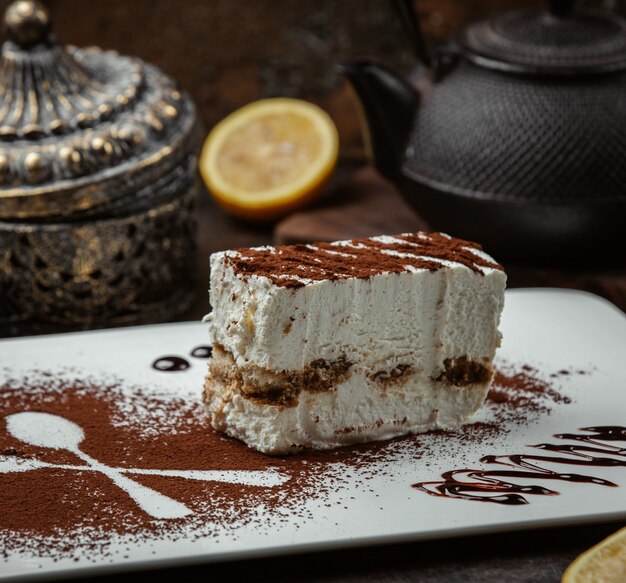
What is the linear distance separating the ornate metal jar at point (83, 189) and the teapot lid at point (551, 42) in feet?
2.80

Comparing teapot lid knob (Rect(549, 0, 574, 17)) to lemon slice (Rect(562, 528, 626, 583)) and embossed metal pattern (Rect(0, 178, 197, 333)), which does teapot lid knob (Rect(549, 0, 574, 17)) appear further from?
lemon slice (Rect(562, 528, 626, 583))

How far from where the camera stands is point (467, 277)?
2154 mm

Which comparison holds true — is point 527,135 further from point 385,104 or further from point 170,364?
point 170,364

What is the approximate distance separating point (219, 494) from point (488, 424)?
24.4 inches

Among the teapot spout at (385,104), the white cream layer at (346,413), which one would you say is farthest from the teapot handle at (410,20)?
the white cream layer at (346,413)

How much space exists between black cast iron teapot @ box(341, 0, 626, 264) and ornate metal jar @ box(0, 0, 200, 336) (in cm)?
60

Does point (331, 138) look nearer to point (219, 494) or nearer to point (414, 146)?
point (414, 146)

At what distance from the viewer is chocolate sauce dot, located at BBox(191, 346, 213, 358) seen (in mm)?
2508

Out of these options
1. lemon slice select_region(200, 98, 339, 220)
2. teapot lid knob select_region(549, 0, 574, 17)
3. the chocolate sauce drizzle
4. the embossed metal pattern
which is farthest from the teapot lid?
the chocolate sauce drizzle

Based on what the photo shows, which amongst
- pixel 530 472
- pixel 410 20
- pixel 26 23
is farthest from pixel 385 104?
pixel 530 472

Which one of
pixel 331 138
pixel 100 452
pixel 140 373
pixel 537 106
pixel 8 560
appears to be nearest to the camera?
pixel 8 560

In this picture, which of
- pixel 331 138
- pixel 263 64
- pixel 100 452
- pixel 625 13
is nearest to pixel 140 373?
pixel 100 452

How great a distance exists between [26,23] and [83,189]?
506 mm

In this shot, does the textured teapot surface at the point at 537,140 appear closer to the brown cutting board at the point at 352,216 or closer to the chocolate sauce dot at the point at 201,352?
the brown cutting board at the point at 352,216
